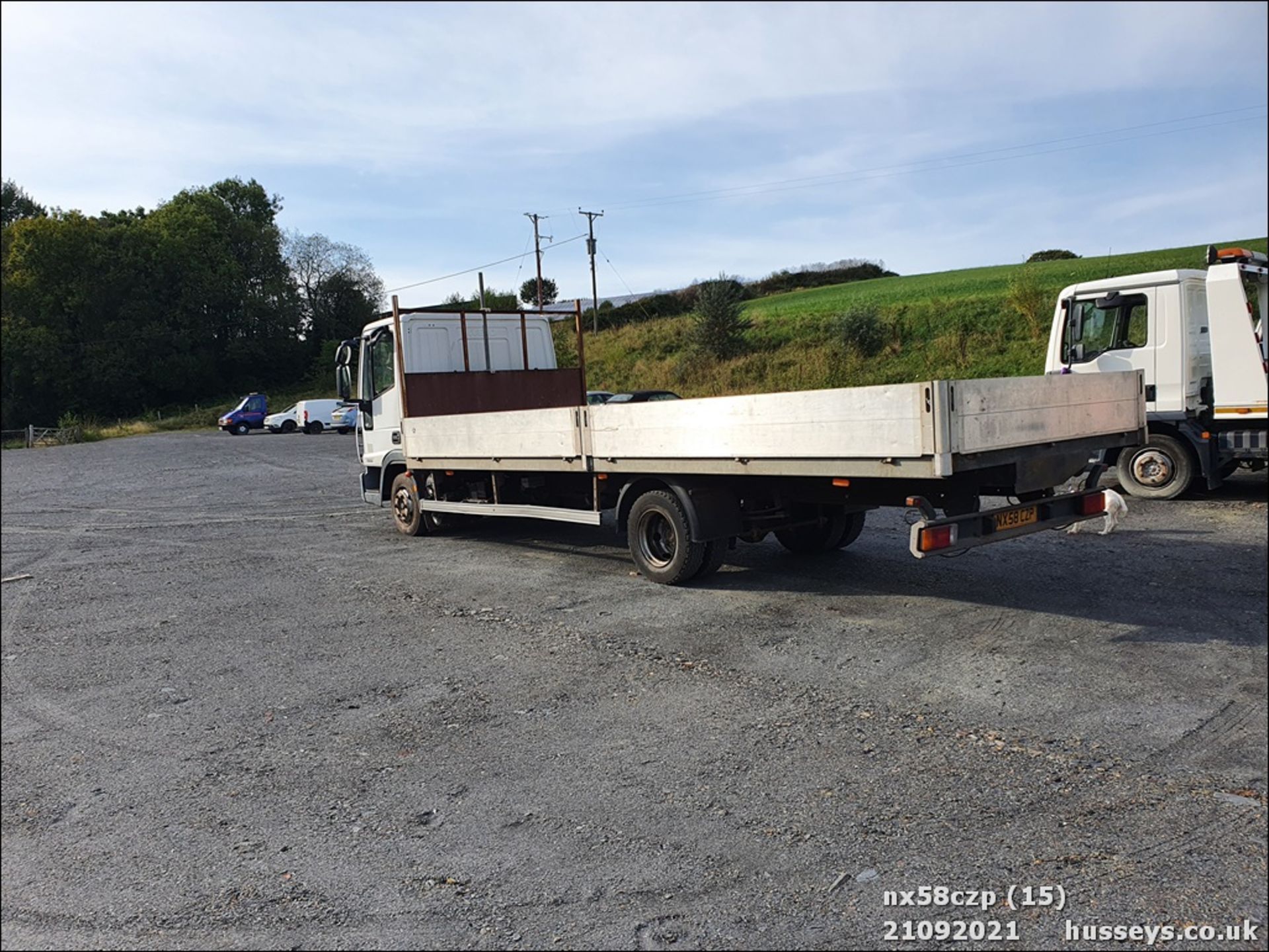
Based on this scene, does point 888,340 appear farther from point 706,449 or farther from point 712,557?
point 706,449

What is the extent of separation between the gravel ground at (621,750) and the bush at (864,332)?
22.8 meters

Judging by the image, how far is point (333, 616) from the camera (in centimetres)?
684

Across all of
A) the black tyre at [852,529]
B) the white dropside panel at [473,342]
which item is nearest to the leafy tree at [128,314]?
the black tyre at [852,529]

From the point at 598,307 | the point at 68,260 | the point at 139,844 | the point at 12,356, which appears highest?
the point at 598,307

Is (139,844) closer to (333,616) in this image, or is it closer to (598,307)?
(333,616)

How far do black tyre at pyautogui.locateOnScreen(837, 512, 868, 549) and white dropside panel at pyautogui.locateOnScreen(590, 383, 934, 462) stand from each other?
7.58 ft

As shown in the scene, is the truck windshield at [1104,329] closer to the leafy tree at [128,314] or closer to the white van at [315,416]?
the leafy tree at [128,314]

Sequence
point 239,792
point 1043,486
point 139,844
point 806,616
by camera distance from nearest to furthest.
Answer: point 139,844, point 239,792, point 1043,486, point 806,616

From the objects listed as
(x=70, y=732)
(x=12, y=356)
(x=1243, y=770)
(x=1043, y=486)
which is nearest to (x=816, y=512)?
(x=1043, y=486)

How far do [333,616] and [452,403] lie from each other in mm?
4400

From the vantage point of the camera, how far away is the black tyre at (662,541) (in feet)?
24.0

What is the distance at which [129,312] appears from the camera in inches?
90.2

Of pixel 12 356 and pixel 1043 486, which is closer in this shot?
pixel 12 356

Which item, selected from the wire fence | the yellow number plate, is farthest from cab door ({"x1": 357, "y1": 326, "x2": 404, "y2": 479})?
the wire fence
